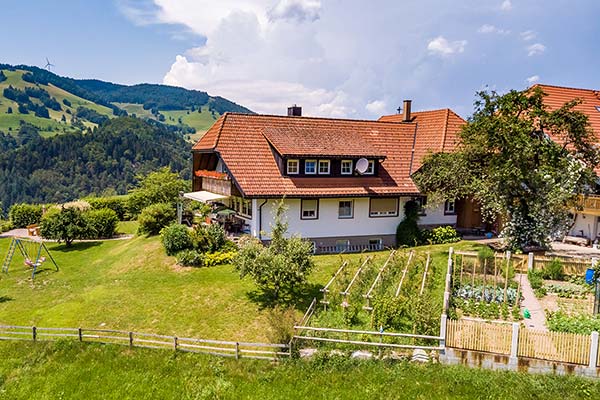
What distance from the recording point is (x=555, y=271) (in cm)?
2056

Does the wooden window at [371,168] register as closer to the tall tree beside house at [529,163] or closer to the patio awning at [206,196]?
the tall tree beside house at [529,163]

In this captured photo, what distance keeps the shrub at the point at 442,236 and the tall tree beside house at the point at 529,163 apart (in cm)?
478

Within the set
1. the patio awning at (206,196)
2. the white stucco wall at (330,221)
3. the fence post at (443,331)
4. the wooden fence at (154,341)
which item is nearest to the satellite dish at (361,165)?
the white stucco wall at (330,221)

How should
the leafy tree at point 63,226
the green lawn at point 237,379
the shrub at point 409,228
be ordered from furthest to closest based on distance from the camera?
the leafy tree at point 63,226 → the shrub at point 409,228 → the green lawn at point 237,379

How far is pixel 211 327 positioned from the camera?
54.8 ft

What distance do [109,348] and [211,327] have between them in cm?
377

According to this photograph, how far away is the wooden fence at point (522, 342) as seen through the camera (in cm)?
1234

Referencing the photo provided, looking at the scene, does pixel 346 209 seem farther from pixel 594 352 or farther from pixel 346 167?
pixel 594 352

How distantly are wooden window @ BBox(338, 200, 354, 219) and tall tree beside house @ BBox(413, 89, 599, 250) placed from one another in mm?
7319

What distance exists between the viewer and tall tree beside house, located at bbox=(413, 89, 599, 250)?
22609mm

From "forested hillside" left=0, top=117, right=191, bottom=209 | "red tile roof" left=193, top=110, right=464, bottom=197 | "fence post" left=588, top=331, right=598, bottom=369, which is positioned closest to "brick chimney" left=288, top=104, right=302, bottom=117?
"red tile roof" left=193, top=110, right=464, bottom=197

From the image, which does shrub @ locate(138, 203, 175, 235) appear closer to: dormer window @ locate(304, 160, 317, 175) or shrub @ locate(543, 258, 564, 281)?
dormer window @ locate(304, 160, 317, 175)

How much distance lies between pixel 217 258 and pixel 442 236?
1544 cm

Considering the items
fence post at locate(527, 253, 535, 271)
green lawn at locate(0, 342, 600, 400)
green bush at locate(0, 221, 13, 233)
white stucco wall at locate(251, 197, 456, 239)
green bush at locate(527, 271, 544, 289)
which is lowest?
green lawn at locate(0, 342, 600, 400)
